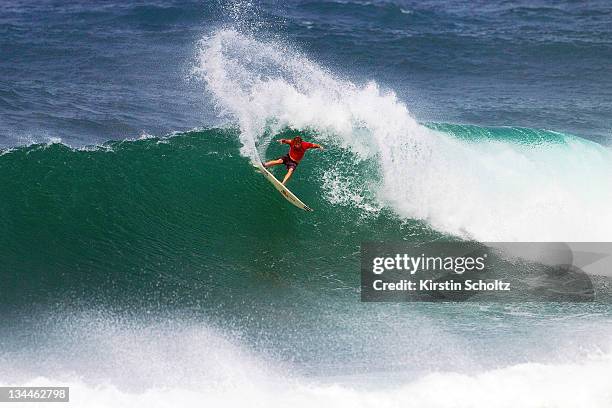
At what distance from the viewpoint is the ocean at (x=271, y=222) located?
11141 mm

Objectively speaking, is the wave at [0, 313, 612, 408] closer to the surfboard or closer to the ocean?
the ocean

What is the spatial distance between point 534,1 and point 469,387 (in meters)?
27.1

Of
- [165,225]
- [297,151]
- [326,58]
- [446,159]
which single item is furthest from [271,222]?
[326,58]

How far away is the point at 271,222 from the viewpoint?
1493 centimetres

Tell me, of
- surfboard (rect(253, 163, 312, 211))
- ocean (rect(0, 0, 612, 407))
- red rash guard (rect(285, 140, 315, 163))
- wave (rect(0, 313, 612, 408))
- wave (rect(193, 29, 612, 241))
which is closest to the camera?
wave (rect(0, 313, 612, 408))

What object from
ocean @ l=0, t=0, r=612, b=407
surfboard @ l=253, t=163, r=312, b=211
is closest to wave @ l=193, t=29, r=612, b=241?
ocean @ l=0, t=0, r=612, b=407

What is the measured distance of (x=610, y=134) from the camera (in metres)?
21.3

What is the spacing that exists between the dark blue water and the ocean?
0.15 metres

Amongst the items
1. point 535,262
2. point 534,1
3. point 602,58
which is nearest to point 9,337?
point 535,262

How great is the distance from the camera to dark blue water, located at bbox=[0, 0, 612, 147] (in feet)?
68.6

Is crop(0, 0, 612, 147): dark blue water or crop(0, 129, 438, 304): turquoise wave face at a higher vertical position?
crop(0, 0, 612, 147): dark blue water

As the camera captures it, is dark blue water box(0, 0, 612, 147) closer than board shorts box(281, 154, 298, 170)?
No

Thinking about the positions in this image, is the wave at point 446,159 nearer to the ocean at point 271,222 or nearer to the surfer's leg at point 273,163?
the ocean at point 271,222

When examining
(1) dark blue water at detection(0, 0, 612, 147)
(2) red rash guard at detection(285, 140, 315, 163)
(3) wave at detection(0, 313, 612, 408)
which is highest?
(1) dark blue water at detection(0, 0, 612, 147)
